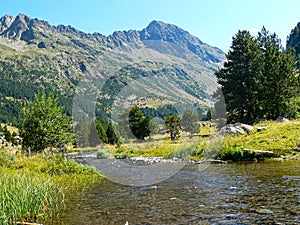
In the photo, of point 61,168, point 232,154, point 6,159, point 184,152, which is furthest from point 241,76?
point 6,159

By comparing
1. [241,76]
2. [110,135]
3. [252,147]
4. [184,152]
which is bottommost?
[184,152]

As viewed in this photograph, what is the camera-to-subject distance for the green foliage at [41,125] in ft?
105

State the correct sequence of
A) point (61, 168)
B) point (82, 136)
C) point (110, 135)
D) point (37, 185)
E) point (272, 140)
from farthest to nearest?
point (82, 136)
point (110, 135)
point (272, 140)
point (61, 168)
point (37, 185)

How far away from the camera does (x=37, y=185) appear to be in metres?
10.1

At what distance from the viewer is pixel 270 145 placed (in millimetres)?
26078

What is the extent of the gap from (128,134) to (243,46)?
1301 inches

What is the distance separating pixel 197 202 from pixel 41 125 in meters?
24.2

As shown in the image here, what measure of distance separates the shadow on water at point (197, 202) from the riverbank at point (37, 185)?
682 millimetres

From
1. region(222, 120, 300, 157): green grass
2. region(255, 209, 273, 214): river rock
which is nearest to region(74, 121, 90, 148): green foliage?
region(222, 120, 300, 157): green grass

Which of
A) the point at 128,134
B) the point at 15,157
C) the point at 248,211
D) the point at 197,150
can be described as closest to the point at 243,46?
the point at 197,150

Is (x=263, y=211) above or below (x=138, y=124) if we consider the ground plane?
below

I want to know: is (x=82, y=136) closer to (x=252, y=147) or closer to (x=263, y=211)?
(x=252, y=147)

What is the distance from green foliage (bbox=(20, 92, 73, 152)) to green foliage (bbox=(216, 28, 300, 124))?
90.3ft

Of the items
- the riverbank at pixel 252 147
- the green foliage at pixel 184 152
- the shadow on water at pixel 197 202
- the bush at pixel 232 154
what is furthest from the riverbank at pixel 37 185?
the green foliage at pixel 184 152
